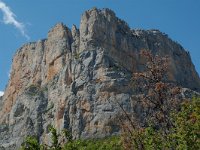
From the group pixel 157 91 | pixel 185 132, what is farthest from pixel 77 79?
pixel 157 91

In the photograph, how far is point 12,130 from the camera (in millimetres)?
155375

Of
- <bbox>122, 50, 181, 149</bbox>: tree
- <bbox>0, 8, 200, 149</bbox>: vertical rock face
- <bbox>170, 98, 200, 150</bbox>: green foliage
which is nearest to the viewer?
<bbox>122, 50, 181, 149</bbox>: tree

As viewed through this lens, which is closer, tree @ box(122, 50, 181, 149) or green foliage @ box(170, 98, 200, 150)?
tree @ box(122, 50, 181, 149)

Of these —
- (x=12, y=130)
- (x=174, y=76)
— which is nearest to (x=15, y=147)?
(x=12, y=130)

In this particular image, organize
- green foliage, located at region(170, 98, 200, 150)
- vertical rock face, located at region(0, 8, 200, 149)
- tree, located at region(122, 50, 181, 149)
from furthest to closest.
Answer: vertical rock face, located at region(0, 8, 200, 149) → green foliage, located at region(170, 98, 200, 150) → tree, located at region(122, 50, 181, 149)

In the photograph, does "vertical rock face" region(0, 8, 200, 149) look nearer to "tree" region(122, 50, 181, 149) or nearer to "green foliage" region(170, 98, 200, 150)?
"green foliage" region(170, 98, 200, 150)

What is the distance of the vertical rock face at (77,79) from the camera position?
13725 centimetres

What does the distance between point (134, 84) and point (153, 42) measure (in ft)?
581

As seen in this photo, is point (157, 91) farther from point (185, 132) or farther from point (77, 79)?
point (77, 79)

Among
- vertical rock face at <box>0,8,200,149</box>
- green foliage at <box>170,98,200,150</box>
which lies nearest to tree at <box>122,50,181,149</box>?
green foliage at <box>170,98,200,150</box>

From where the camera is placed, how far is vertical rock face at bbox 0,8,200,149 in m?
137

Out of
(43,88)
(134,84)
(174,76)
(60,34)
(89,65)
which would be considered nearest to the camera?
(134,84)

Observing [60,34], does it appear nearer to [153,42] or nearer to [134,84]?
[153,42]

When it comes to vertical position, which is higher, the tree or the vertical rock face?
the vertical rock face
